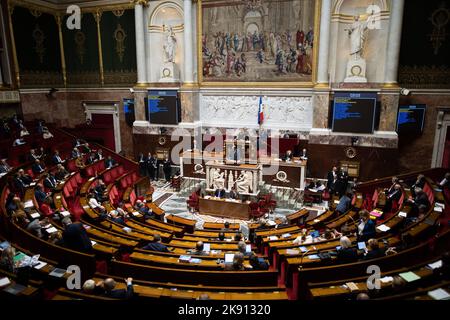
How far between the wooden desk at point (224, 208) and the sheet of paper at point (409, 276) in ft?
22.1

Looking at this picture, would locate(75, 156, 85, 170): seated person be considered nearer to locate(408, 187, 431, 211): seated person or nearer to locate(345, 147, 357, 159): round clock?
locate(345, 147, 357, 159): round clock

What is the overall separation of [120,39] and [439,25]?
51.9 feet

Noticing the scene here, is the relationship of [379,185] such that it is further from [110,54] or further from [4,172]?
[110,54]

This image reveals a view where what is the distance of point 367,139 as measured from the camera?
1431 cm

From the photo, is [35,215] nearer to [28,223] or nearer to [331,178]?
[28,223]

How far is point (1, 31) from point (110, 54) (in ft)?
17.2

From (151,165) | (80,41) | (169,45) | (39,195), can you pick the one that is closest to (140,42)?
(169,45)

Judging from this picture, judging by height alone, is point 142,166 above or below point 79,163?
below

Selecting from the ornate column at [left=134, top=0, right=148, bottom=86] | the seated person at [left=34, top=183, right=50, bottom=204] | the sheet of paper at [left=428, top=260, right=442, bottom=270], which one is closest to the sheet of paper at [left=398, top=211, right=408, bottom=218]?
the sheet of paper at [left=428, top=260, right=442, bottom=270]

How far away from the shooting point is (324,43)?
14594mm

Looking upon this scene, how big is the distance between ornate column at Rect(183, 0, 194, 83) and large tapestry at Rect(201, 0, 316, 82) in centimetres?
71

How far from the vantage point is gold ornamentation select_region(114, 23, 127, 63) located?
1817 cm

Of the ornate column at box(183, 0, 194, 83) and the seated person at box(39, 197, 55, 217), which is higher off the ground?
the ornate column at box(183, 0, 194, 83)

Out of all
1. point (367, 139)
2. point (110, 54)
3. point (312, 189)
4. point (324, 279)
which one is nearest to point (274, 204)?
point (312, 189)
